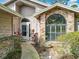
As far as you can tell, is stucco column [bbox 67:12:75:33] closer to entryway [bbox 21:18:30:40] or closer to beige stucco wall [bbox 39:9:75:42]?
beige stucco wall [bbox 39:9:75:42]

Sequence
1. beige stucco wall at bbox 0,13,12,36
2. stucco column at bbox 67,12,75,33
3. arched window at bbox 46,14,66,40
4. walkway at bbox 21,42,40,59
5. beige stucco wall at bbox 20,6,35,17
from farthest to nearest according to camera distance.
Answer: beige stucco wall at bbox 20,6,35,17 → arched window at bbox 46,14,66,40 → stucco column at bbox 67,12,75,33 → beige stucco wall at bbox 0,13,12,36 → walkway at bbox 21,42,40,59

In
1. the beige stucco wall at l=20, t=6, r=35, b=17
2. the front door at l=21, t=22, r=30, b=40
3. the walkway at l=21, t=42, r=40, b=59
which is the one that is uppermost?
the beige stucco wall at l=20, t=6, r=35, b=17

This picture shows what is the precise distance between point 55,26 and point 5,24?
5.57 meters

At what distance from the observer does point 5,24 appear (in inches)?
703

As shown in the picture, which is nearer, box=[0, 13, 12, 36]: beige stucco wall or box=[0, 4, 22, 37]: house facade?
box=[0, 4, 22, 37]: house facade

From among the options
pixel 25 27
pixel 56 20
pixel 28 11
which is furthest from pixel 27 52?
pixel 28 11

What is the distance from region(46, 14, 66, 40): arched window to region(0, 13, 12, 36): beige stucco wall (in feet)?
15.5

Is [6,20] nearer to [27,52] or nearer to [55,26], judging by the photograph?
[55,26]

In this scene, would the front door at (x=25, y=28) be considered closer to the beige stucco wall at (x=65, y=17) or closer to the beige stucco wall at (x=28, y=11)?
the beige stucco wall at (x=28, y=11)

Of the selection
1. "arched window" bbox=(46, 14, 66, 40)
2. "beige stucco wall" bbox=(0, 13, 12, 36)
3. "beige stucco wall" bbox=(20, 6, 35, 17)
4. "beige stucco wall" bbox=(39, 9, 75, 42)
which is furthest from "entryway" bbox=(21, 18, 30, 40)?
"beige stucco wall" bbox=(0, 13, 12, 36)

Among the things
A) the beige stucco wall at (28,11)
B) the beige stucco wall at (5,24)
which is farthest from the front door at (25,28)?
the beige stucco wall at (5,24)

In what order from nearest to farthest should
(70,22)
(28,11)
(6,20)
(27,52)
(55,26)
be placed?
(27,52), (6,20), (70,22), (55,26), (28,11)

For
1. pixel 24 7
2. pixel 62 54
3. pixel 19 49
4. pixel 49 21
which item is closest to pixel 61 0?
pixel 24 7

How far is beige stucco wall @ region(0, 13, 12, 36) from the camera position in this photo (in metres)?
17.4
